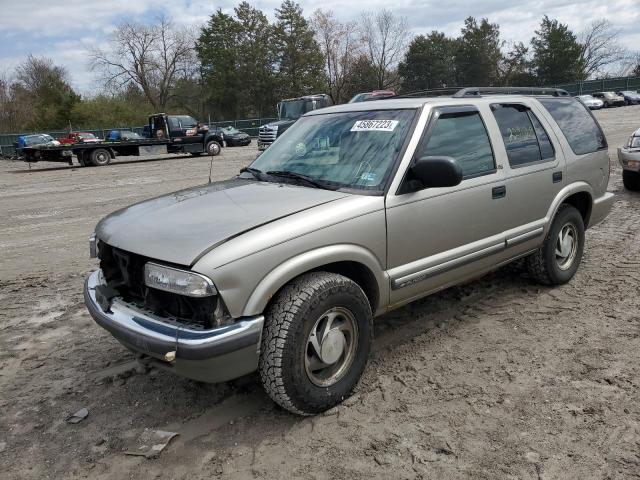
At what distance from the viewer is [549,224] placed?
451 cm

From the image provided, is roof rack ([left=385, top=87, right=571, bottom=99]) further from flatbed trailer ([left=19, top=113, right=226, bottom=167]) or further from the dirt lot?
flatbed trailer ([left=19, top=113, right=226, bottom=167])

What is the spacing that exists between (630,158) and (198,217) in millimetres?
8333

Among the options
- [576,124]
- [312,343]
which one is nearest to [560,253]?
[576,124]

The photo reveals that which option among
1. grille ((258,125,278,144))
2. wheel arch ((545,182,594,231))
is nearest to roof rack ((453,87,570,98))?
wheel arch ((545,182,594,231))

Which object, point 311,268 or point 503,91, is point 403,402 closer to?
point 311,268

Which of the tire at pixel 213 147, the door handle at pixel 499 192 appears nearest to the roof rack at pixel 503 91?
the door handle at pixel 499 192

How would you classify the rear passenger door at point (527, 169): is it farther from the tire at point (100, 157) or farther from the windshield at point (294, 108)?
the tire at point (100, 157)

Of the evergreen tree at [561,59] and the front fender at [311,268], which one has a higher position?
the evergreen tree at [561,59]

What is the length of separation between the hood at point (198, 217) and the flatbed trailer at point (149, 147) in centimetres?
1981

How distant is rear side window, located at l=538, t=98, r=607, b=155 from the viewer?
4767 mm

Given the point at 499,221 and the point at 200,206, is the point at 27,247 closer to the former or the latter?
the point at 200,206

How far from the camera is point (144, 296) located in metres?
2.95

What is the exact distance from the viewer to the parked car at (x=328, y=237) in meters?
2.64

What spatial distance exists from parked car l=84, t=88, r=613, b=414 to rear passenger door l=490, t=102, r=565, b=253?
0.6 inches
